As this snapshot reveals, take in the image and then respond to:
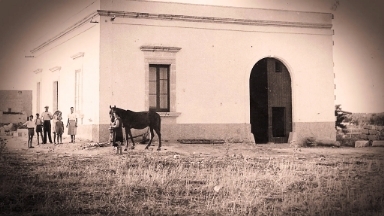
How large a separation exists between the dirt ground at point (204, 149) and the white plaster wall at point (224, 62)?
0.71ft

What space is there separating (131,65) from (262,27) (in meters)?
1.11

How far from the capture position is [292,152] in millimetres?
3176

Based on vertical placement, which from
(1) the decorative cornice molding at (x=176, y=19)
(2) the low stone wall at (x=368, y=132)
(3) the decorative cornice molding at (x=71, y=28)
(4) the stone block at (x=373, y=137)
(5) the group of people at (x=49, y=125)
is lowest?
(4) the stone block at (x=373, y=137)

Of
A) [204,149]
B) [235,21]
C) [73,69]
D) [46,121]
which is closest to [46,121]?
[46,121]

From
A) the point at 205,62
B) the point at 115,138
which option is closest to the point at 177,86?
the point at 205,62

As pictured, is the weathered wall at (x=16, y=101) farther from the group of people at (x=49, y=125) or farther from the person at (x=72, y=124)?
the person at (x=72, y=124)

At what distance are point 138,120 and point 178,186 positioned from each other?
55 centimetres

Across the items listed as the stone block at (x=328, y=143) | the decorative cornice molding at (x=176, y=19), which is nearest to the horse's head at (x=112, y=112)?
the decorative cornice molding at (x=176, y=19)

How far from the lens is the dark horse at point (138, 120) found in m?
2.75

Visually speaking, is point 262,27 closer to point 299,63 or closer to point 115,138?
point 299,63

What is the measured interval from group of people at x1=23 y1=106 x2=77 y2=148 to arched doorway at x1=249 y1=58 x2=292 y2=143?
55.0 inches

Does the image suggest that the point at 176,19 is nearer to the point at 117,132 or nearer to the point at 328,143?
the point at 117,132

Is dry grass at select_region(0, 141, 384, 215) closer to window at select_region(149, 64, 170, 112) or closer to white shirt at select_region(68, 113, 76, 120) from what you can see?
white shirt at select_region(68, 113, 76, 120)

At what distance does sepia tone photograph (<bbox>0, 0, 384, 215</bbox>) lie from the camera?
2619mm
